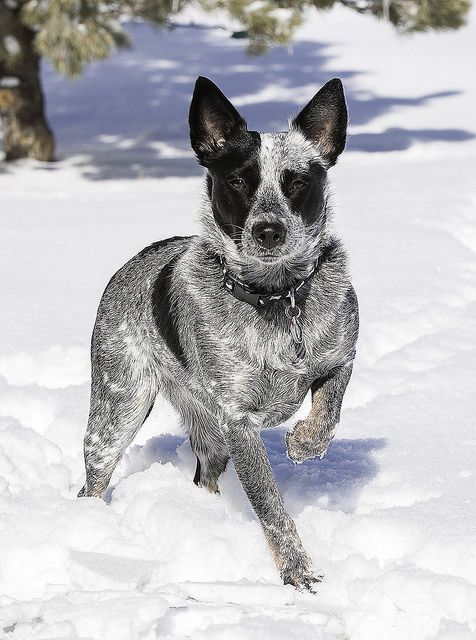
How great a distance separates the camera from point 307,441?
3.74 metres

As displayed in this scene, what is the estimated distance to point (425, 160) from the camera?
12.8m

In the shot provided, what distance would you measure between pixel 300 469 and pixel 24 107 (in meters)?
9.64

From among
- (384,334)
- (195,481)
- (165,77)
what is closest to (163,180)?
(384,334)

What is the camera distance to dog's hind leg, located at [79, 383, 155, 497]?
414 centimetres

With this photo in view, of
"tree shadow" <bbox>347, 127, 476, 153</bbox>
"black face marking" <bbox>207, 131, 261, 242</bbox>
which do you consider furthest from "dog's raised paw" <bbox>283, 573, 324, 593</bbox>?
"tree shadow" <bbox>347, 127, 476, 153</bbox>

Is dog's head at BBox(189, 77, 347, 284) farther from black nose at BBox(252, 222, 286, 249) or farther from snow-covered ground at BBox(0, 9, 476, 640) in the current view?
snow-covered ground at BBox(0, 9, 476, 640)

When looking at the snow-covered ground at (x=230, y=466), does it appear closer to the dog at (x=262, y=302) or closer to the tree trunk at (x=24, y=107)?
the dog at (x=262, y=302)

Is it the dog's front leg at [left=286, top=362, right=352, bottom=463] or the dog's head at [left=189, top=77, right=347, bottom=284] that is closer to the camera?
the dog's head at [left=189, top=77, right=347, bottom=284]

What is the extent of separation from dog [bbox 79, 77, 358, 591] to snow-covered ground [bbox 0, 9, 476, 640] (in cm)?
31

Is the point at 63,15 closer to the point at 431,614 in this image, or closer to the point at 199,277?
the point at 199,277

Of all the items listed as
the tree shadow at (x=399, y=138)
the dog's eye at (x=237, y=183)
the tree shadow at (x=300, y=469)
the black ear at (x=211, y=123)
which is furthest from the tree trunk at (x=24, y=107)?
the dog's eye at (x=237, y=183)

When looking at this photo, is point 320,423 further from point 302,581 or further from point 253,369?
point 302,581

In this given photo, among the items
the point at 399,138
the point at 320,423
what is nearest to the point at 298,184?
the point at 320,423

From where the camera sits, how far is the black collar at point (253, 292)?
364 centimetres
